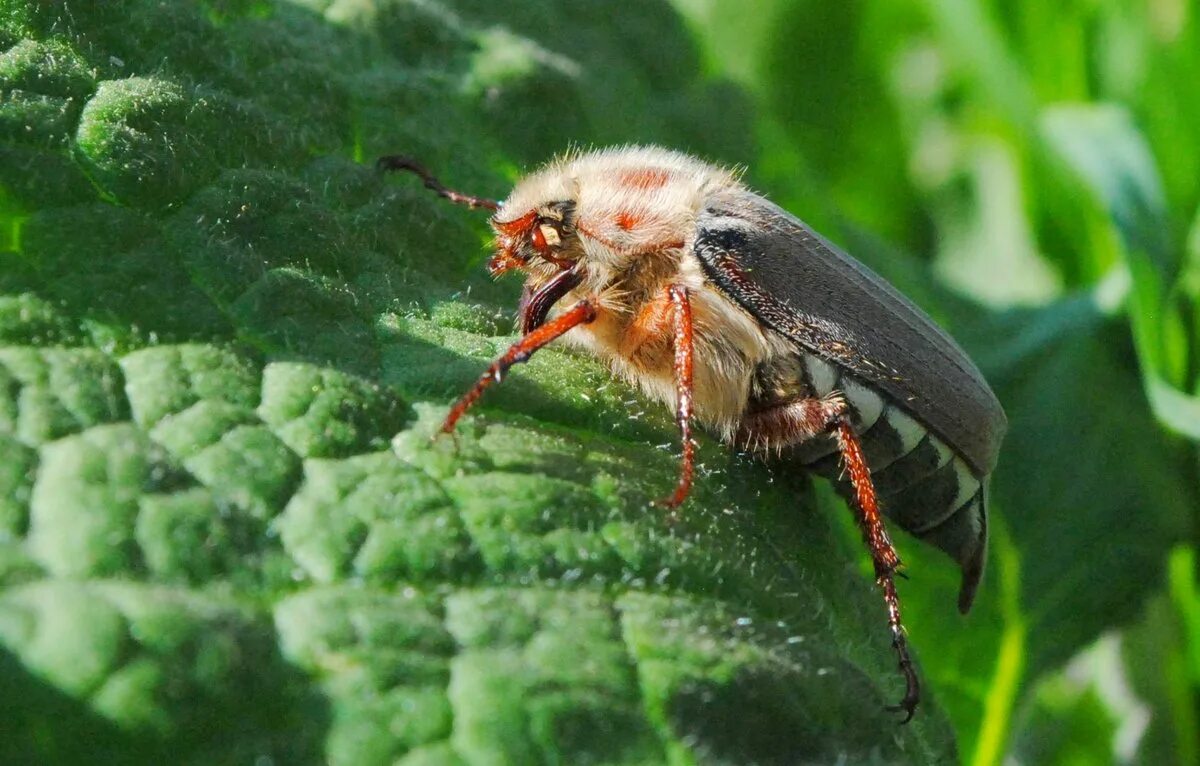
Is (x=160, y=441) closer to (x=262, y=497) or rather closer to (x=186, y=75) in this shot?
(x=262, y=497)

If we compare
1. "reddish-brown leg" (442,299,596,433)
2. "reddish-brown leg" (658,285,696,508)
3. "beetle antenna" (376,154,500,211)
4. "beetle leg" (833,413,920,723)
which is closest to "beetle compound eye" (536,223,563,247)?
"beetle antenna" (376,154,500,211)

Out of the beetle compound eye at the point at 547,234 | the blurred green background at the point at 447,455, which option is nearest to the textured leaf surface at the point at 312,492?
the blurred green background at the point at 447,455

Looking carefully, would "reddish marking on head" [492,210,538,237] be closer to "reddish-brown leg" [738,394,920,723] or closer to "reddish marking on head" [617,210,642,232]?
"reddish marking on head" [617,210,642,232]

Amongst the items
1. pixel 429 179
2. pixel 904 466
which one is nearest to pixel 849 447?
pixel 904 466

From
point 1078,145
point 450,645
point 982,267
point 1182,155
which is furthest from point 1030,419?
point 450,645

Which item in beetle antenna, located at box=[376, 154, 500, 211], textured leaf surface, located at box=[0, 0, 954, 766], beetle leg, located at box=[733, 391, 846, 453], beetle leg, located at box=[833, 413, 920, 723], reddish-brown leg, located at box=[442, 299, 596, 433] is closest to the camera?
textured leaf surface, located at box=[0, 0, 954, 766]

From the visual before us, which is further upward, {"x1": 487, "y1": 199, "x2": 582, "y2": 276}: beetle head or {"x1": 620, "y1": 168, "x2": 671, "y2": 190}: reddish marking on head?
{"x1": 620, "y1": 168, "x2": 671, "y2": 190}: reddish marking on head

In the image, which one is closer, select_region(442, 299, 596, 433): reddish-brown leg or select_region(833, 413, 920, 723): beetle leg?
select_region(442, 299, 596, 433): reddish-brown leg
